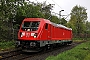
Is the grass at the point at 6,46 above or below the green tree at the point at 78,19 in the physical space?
below

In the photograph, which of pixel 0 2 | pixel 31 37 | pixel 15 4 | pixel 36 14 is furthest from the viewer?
pixel 36 14

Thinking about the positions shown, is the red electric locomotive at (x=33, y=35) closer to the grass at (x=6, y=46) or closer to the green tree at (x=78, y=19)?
the grass at (x=6, y=46)

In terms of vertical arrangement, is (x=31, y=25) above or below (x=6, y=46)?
above

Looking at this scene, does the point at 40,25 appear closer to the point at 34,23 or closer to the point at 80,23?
the point at 34,23

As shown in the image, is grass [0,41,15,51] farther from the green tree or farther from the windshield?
the green tree

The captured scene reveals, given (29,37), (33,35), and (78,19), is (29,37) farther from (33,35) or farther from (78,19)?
(78,19)

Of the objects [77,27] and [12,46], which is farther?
[77,27]

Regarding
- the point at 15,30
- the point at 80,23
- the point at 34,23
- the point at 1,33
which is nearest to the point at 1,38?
the point at 1,33

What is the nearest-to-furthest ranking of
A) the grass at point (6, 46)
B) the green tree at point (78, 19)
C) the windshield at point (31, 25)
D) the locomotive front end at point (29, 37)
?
the locomotive front end at point (29, 37) → the windshield at point (31, 25) → the grass at point (6, 46) → the green tree at point (78, 19)

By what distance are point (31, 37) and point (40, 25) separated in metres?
1.43

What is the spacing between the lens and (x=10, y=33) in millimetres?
23078

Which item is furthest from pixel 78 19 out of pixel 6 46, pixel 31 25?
pixel 31 25

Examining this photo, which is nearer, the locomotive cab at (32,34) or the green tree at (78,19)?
the locomotive cab at (32,34)

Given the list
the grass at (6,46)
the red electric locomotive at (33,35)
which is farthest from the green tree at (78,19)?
the red electric locomotive at (33,35)
